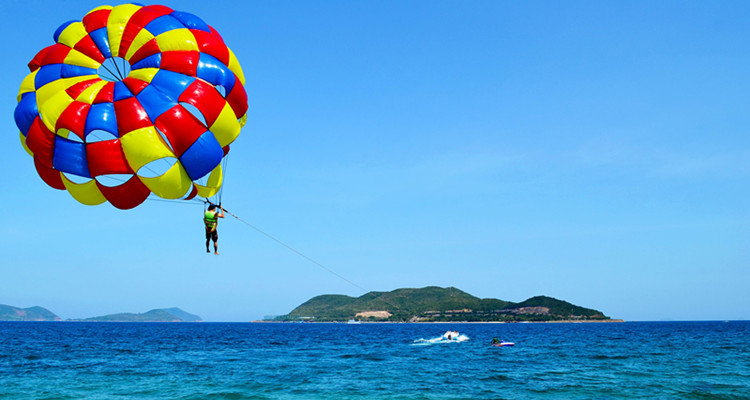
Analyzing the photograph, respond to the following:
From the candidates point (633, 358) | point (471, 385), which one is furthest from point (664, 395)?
point (633, 358)

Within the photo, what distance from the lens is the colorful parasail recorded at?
1201 cm

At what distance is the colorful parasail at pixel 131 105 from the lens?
1201cm

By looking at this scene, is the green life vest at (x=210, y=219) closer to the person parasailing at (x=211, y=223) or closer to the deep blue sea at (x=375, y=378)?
the person parasailing at (x=211, y=223)

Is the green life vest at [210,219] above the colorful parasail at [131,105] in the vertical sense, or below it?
below

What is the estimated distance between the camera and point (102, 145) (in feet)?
39.4

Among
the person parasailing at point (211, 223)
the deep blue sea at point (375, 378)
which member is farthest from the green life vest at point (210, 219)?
the deep blue sea at point (375, 378)

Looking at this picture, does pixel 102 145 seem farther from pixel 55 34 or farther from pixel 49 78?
pixel 55 34

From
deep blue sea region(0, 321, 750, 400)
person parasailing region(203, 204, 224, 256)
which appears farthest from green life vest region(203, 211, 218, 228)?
deep blue sea region(0, 321, 750, 400)

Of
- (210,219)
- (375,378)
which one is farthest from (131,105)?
(375,378)

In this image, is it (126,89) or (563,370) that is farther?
(563,370)

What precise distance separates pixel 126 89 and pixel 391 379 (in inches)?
726

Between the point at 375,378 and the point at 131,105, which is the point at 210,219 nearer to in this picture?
the point at 131,105

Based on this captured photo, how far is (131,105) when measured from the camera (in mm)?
12164

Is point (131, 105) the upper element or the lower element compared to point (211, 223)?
upper
